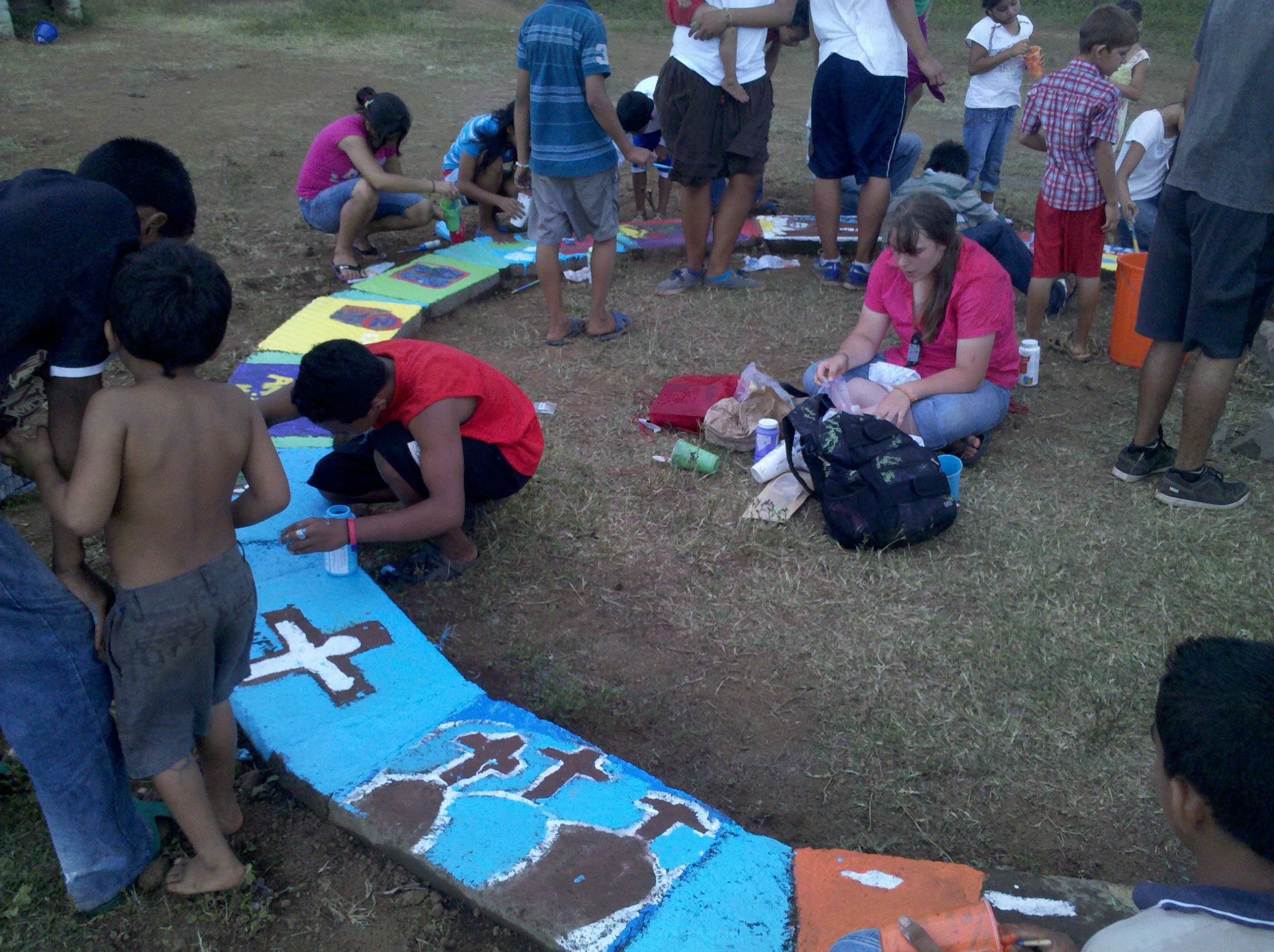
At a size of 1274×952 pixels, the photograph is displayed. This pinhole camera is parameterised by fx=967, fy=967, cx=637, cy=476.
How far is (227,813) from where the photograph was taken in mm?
2223

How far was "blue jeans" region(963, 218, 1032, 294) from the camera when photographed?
206 inches

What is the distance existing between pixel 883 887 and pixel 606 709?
941mm

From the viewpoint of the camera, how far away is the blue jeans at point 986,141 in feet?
22.1

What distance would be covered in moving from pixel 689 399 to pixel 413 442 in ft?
4.92

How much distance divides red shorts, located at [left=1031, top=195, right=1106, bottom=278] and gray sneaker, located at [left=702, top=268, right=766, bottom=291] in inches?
62.9

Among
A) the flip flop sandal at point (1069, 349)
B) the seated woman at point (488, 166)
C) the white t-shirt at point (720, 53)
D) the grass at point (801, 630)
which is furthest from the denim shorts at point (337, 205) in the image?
the flip flop sandal at point (1069, 349)

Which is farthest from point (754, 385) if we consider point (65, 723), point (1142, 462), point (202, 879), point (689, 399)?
point (65, 723)

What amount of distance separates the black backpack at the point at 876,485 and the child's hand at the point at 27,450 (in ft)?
7.98

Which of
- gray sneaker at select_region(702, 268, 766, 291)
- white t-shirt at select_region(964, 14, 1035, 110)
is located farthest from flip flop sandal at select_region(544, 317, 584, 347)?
white t-shirt at select_region(964, 14, 1035, 110)

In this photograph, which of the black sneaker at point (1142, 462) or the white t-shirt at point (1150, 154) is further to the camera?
the white t-shirt at point (1150, 154)

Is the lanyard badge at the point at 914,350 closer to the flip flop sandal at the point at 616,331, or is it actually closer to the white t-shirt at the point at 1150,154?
the flip flop sandal at the point at 616,331

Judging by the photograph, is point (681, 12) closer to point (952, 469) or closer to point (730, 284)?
point (730, 284)

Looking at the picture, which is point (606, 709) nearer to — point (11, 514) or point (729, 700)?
point (729, 700)

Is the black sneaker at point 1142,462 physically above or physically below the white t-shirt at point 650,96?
below
